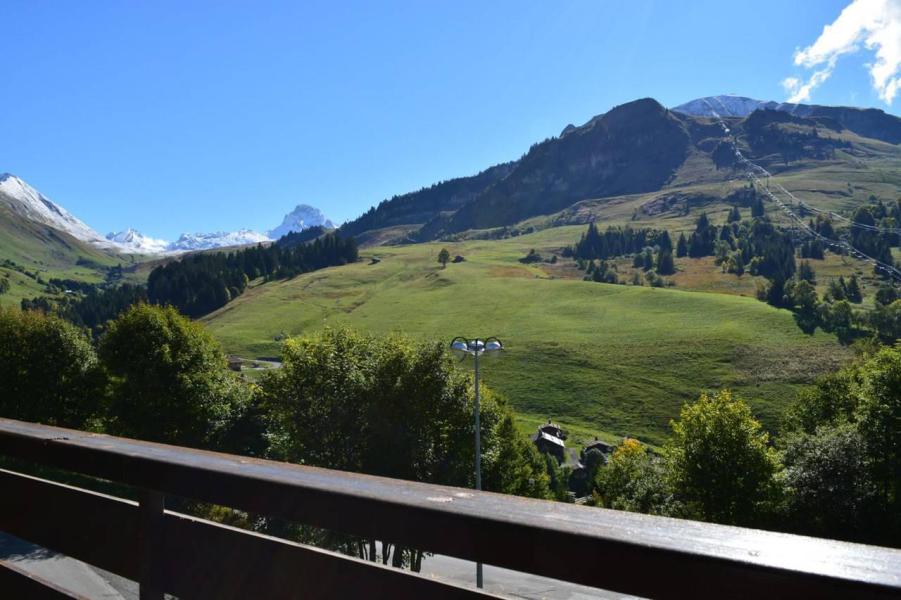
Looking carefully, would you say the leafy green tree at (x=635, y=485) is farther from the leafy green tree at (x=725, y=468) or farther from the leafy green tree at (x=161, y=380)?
the leafy green tree at (x=161, y=380)

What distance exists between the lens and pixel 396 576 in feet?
5.46

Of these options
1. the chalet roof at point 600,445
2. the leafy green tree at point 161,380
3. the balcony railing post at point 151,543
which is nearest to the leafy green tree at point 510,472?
the leafy green tree at point 161,380

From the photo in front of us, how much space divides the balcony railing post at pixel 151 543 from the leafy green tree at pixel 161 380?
40.4 m

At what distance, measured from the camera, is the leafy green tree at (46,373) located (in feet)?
127

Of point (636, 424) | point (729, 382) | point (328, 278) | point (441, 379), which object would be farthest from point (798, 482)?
point (328, 278)

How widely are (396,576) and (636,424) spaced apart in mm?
104229

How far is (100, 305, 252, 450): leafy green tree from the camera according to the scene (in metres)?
38.8

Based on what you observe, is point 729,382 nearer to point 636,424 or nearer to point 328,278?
point 636,424

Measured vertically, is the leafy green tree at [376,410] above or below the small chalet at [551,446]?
above

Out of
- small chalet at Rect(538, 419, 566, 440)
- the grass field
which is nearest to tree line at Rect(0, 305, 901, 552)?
the grass field

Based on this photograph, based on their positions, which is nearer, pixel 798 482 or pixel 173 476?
pixel 173 476

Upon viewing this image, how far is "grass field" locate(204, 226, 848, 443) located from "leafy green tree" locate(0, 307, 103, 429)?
36.7m

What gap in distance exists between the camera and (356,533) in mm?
1812

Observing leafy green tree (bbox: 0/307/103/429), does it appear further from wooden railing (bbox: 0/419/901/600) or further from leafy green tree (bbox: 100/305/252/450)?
wooden railing (bbox: 0/419/901/600)
